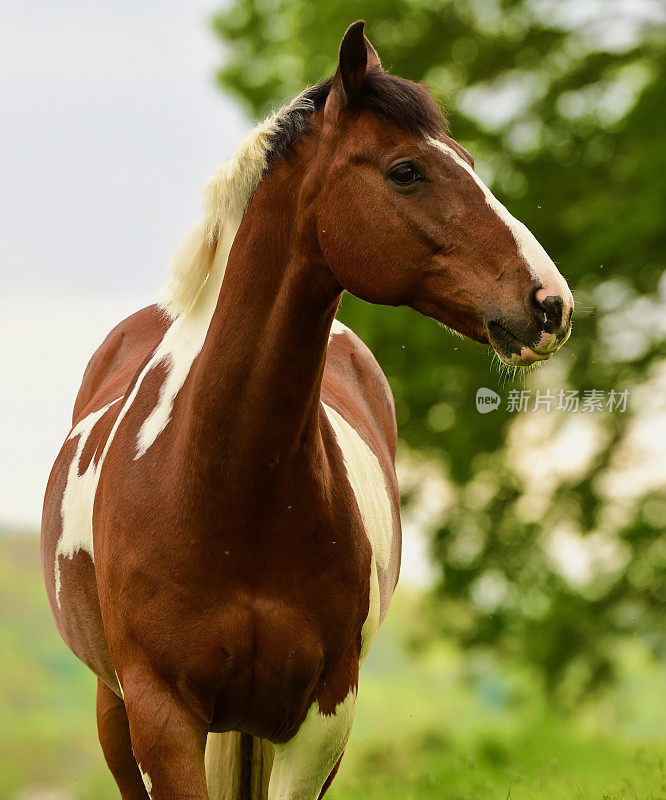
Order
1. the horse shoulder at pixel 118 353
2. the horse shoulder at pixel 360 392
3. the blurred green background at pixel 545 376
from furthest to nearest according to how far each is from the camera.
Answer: the blurred green background at pixel 545 376, the horse shoulder at pixel 118 353, the horse shoulder at pixel 360 392

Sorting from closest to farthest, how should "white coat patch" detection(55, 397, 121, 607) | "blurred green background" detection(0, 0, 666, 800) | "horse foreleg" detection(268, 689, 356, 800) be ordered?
"horse foreleg" detection(268, 689, 356, 800), "white coat patch" detection(55, 397, 121, 607), "blurred green background" detection(0, 0, 666, 800)

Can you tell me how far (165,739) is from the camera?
2777 mm

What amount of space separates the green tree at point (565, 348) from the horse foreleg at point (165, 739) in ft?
24.0

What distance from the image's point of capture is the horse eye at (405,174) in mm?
2551

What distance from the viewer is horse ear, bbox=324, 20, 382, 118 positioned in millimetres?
2578

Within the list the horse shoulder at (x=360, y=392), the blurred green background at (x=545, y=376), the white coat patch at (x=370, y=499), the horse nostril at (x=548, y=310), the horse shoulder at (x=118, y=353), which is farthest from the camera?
the blurred green background at (x=545, y=376)

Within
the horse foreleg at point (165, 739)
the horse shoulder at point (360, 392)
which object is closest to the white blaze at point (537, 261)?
the horse shoulder at point (360, 392)

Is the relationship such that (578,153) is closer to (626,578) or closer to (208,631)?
(626,578)

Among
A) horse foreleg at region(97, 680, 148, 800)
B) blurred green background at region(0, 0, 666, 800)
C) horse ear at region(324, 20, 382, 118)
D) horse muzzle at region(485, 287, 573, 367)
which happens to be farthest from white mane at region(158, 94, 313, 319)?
blurred green background at region(0, 0, 666, 800)

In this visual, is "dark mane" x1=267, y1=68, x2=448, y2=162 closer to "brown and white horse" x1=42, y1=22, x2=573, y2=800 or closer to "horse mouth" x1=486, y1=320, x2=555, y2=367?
"brown and white horse" x1=42, y1=22, x2=573, y2=800

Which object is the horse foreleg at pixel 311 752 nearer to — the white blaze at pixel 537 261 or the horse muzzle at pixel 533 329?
the horse muzzle at pixel 533 329

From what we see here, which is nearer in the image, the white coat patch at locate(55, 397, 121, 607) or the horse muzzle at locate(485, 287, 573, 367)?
the horse muzzle at locate(485, 287, 573, 367)

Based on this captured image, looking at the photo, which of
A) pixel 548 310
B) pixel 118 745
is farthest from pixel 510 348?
pixel 118 745

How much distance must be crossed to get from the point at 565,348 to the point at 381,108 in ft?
25.2
